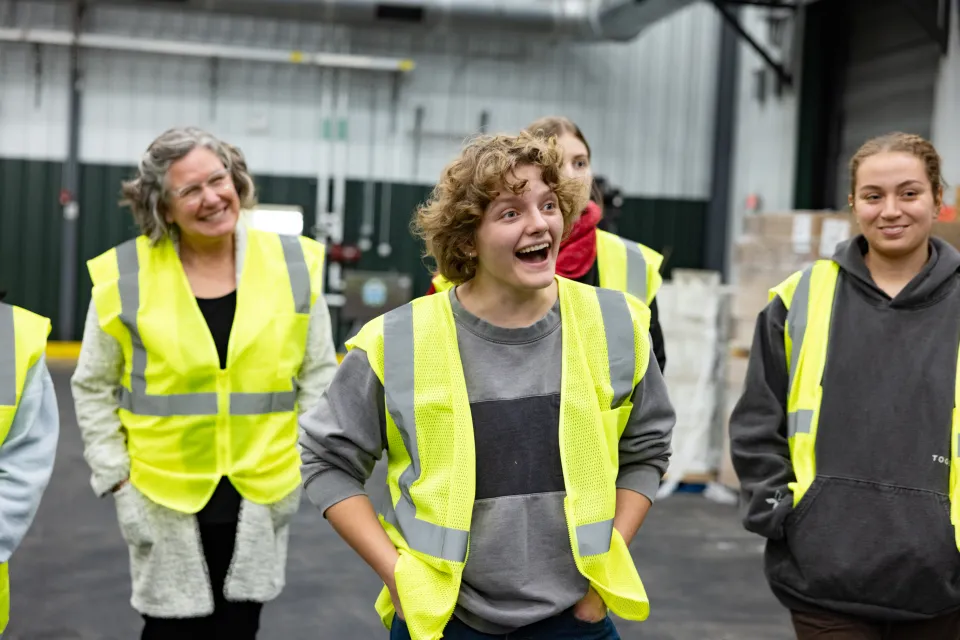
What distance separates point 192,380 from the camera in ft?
8.38

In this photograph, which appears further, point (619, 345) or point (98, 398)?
point (98, 398)

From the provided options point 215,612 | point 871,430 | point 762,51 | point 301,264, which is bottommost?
point 215,612

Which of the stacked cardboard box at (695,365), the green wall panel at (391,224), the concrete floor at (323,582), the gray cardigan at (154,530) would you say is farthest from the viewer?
the green wall panel at (391,224)

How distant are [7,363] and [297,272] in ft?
2.88

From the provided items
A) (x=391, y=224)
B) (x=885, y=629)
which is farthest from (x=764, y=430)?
(x=391, y=224)

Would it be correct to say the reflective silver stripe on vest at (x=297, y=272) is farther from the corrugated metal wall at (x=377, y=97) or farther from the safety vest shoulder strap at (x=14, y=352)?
the corrugated metal wall at (x=377, y=97)

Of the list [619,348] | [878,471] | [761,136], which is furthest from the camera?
[761,136]

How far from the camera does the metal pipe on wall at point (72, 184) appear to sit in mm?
10922

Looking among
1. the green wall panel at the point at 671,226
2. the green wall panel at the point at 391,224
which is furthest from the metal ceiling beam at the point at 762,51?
the green wall panel at the point at 391,224

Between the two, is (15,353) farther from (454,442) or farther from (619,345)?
(619,345)

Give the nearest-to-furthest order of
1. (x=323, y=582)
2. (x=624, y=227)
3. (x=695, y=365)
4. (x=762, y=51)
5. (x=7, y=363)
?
(x=7, y=363)
(x=323, y=582)
(x=695, y=365)
(x=762, y=51)
(x=624, y=227)

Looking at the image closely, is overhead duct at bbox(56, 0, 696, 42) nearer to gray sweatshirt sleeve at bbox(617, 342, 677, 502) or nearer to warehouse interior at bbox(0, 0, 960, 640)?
warehouse interior at bbox(0, 0, 960, 640)

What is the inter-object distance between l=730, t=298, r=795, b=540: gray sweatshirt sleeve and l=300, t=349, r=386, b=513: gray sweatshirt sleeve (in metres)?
0.90

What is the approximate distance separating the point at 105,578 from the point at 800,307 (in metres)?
3.41
